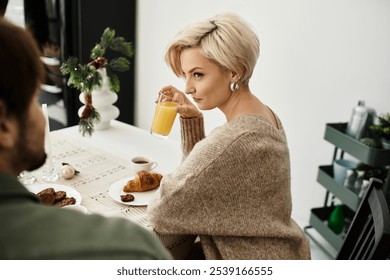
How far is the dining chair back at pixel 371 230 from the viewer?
33.5 inches

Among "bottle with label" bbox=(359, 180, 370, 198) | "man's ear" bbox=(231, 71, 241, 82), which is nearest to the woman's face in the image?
"man's ear" bbox=(231, 71, 241, 82)

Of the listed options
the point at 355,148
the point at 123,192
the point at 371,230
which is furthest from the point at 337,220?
the point at 123,192

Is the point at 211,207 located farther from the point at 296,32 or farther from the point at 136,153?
the point at 296,32

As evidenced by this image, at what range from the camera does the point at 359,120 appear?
1818mm

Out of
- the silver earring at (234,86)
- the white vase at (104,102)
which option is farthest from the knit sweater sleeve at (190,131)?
the white vase at (104,102)

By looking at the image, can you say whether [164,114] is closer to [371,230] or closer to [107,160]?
[107,160]

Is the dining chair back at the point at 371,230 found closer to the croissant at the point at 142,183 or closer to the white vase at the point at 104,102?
the croissant at the point at 142,183

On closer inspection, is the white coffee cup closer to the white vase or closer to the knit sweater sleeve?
the knit sweater sleeve

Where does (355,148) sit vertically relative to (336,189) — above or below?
above

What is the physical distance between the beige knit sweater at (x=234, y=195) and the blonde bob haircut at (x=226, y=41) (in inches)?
6.2

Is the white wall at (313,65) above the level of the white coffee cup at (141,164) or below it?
above

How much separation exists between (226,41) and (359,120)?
41.9 inches
